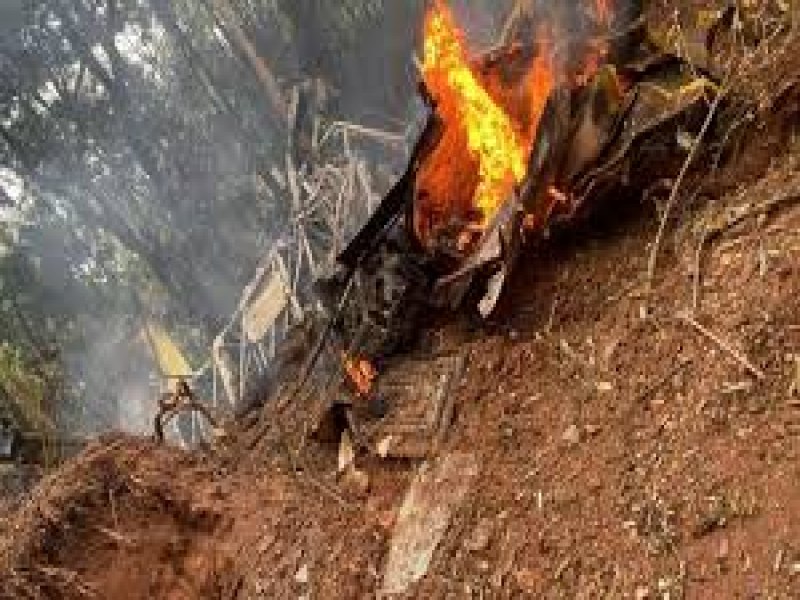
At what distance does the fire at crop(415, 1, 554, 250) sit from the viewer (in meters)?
5.55

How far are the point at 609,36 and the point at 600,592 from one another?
3.05m

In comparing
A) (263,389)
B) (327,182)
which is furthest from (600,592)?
(327,182)

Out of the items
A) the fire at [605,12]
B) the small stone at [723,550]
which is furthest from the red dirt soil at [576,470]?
the fire at [605,12]

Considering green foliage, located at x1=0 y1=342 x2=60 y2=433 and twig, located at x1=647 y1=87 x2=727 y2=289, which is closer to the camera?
twig, located at x1=647 y1=87 x2=727 y2=289

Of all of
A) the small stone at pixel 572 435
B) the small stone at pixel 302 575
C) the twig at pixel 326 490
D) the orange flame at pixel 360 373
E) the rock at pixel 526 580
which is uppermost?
the orange flame at pixel 360 373

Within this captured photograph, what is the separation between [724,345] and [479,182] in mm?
2023

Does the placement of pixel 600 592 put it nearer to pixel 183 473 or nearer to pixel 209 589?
pixel 209 589

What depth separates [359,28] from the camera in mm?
11688

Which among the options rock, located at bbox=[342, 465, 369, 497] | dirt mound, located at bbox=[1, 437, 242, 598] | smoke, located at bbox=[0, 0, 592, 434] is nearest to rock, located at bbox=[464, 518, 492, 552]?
rock, located at bbox=[342, 465, 369, 497]

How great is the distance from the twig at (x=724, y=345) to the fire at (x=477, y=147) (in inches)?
58.2

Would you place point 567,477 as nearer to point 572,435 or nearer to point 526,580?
point 572,435

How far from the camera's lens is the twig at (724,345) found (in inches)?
A: 150

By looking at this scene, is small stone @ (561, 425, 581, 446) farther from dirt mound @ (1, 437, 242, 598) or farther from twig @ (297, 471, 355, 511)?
dirt mound @ (1, 437, 242, 598)

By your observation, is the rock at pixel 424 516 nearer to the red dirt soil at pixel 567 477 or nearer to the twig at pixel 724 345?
the red dirt soil at pixel 567 477
